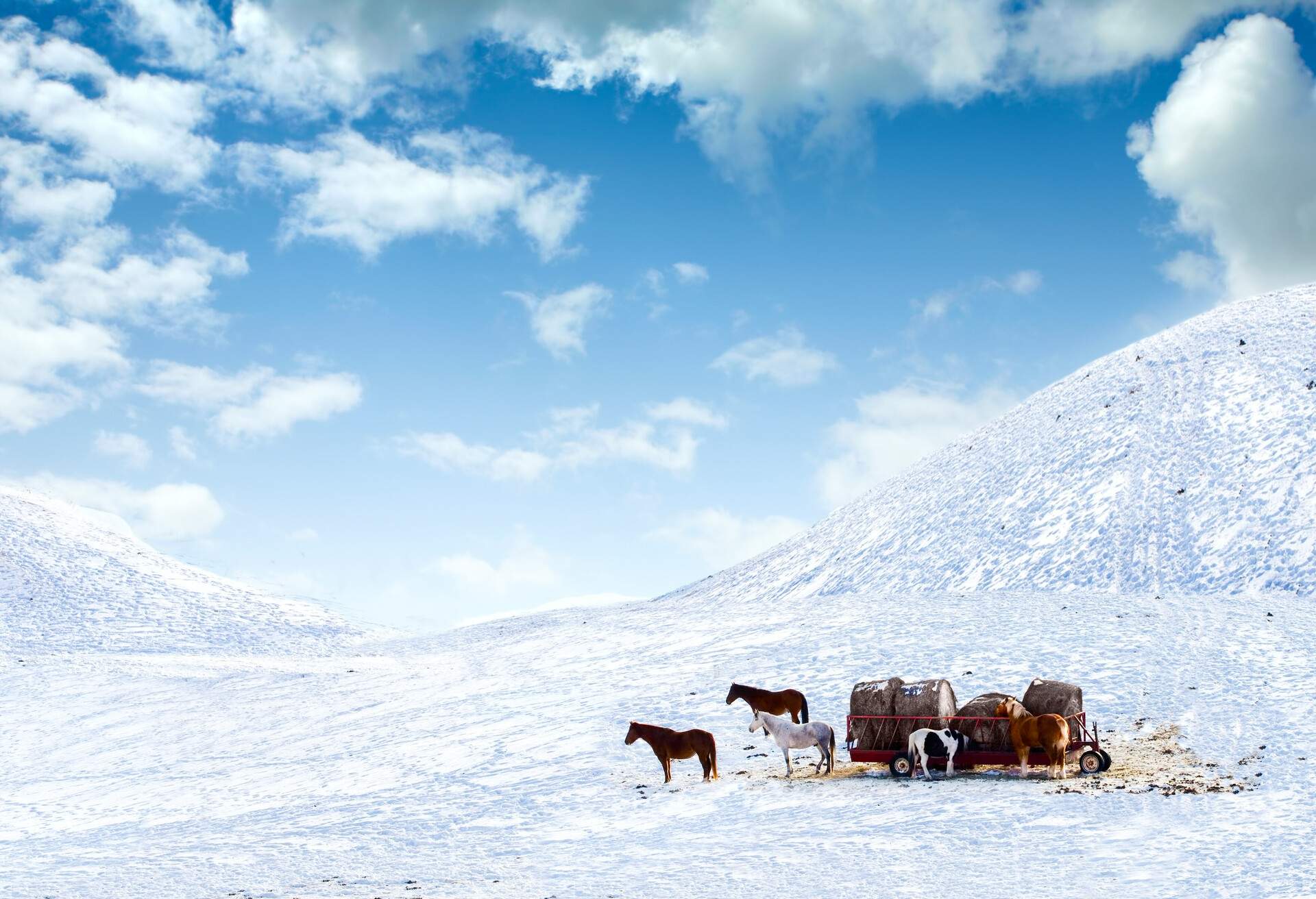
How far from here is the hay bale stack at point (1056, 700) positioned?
20.3m

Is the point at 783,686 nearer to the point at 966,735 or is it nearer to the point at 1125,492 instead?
the point at 966,735

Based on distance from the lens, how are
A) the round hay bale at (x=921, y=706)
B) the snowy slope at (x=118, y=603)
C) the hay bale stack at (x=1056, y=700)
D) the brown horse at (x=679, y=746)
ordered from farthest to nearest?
the snowy slope at (x=118, y=603) < the brown horse at (x=679, y=746) < the round hay bale at (x=921, y=706) < the hay bale stack at (x=1056, y=700)

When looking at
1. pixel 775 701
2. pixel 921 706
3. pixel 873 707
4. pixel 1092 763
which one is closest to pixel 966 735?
pixel 921 706

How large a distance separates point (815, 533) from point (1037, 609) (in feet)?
75.2

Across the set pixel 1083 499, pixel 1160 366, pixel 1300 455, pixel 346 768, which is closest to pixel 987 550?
pixel 1083 499

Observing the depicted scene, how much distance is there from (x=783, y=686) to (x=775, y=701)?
3.68m

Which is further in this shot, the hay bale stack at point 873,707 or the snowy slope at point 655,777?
the hay bale stack at point 873,707

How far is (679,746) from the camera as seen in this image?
21.5m

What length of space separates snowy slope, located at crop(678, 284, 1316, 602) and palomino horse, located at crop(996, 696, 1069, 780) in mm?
18252

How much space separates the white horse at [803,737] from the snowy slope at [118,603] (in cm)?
3955

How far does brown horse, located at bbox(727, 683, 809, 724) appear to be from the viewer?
2361 cm

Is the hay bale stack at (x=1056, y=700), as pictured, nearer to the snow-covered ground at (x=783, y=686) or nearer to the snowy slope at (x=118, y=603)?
the snow-covered ground at (x=783, y=686)

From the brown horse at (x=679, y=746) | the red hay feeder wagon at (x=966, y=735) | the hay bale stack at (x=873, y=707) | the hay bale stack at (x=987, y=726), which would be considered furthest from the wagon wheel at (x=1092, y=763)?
the brown horse at (x=679, y=746)

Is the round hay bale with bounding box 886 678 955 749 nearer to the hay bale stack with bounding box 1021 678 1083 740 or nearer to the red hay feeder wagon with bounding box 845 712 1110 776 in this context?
the red hay feeder wagon with bounding box 845 712 1110 776
